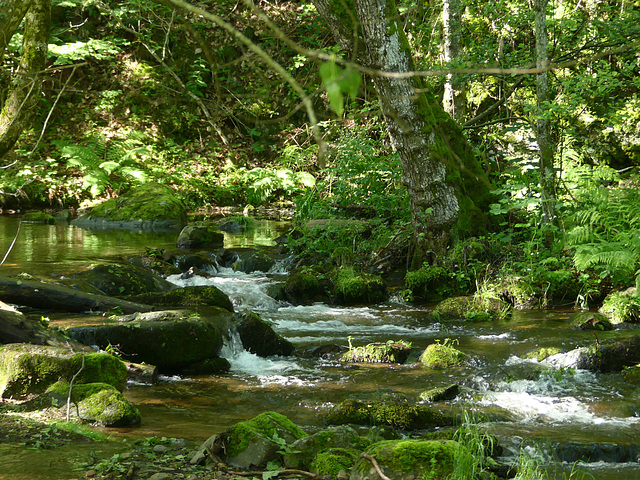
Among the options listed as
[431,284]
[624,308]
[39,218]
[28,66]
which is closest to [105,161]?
[39,218]

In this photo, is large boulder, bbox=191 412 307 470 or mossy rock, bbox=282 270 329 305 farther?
mossy rock, bbox=282 270 329 305

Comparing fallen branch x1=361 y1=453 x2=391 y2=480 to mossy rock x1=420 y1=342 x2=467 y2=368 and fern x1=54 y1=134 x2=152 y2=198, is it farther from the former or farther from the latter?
fern x1=54 y1=134 x2=152 y2=198

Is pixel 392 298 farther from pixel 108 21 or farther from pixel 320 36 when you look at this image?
pixel 108 21

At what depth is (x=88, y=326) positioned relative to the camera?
5969 mm

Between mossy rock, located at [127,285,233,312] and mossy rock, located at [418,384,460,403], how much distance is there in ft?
10.6

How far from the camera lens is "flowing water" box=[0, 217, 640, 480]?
436cm

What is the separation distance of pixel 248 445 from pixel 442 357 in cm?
319

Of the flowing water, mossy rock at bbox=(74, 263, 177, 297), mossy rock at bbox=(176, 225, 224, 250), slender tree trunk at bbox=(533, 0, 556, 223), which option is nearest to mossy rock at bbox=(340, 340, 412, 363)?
the flowing water

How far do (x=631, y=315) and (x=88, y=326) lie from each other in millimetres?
6504

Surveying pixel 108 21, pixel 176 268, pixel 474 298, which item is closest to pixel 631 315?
pixel 474 298

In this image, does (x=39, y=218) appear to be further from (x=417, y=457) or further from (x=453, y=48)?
(x=417, y=457)

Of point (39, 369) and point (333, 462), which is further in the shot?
point (39, 369)

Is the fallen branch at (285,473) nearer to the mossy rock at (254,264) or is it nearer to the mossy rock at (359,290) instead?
the mossy rock at (359,290)

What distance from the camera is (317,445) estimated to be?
3.70 m
